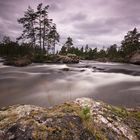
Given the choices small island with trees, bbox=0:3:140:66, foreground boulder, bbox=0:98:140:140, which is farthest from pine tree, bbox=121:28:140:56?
foreground boulder, bbox=0:98:140:140

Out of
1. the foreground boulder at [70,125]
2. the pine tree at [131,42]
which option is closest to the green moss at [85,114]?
the foreground boulder at [70,125]

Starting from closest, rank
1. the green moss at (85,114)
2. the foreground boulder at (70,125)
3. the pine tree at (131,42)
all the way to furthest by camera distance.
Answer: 1. the foreground boulder at (70,125)
2. the green moss at (85,114)
3. the pine tree at (131,42)

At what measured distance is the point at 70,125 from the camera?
226 cm

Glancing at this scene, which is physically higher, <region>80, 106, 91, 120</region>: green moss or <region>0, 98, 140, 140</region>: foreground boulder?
<region>80, 106, 91, 120</region>: green moss

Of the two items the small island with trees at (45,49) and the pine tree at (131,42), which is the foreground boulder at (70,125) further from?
the pine tree at (131,42)

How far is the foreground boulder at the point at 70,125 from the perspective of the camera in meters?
2.11

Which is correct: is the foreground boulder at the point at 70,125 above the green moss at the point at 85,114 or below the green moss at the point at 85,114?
below

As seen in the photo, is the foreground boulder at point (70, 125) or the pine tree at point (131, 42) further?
the pine tree at point (131, 42)

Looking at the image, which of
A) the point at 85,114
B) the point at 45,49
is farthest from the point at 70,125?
the point at 45,49

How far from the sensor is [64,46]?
77812 millimetres

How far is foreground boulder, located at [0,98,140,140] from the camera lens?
6.93 ft

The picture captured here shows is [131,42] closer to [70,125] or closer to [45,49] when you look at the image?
[45,49]

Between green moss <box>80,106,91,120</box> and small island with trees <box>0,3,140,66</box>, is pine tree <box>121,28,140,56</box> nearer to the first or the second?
small island with trees <box>0,3,140,66</box>

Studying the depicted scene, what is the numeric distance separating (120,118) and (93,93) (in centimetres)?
501
